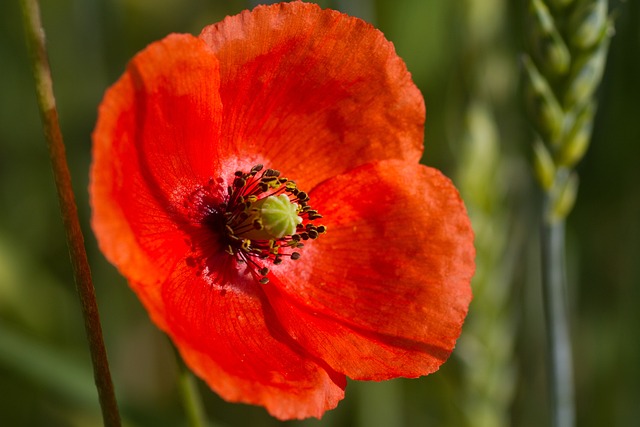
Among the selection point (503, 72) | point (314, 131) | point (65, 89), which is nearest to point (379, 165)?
point (314, 131)

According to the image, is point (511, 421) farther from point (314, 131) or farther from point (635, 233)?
point (314, 131)

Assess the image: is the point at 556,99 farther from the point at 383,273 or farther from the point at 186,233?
the point at 186,233

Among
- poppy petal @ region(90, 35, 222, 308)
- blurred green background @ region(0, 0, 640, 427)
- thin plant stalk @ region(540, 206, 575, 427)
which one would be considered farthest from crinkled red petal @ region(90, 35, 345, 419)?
blurred green background @ region(0, 0, 640, 427)

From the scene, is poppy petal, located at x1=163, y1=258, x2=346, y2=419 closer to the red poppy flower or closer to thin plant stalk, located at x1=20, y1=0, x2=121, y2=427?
the red poppy flower

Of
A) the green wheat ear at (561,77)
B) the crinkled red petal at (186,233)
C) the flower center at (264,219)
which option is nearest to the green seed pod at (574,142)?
the green wheat ear at (561,77)

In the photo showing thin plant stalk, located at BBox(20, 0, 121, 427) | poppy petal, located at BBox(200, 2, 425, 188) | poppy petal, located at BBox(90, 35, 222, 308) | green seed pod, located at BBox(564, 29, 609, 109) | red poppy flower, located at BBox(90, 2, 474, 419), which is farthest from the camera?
green seed pod, located at BBox(564, 29, 609, 109)
